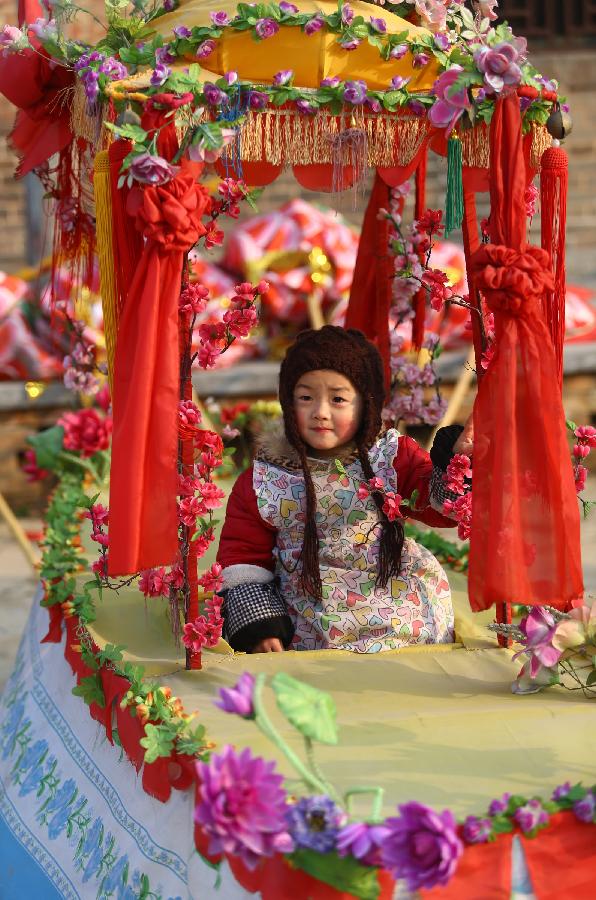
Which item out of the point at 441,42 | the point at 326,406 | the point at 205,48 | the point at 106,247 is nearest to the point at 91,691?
the point at 326,406

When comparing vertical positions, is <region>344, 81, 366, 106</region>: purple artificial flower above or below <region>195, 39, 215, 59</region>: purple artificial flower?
below

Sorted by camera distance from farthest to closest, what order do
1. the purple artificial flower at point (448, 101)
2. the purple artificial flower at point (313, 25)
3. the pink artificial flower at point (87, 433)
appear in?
the pink artificial flower at point (87, 433) → the purple artificial flower at point (313, 25) → the purple artificial flower at point (448, 101)

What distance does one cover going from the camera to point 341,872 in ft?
6.88

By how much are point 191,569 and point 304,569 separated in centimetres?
44

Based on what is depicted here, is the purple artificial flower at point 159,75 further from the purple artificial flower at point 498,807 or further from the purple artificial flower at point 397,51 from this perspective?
the purple artificial flower at point 498,807

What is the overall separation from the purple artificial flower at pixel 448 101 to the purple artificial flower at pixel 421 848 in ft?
4.66

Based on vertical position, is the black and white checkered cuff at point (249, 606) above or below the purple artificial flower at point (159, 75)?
below

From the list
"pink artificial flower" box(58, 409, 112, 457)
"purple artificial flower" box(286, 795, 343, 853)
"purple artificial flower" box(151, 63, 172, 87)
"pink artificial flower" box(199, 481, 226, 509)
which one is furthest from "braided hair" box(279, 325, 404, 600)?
"pink artificial flower" box(58, 409, 112, 457)

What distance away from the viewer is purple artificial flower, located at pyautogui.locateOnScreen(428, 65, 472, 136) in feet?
8.70

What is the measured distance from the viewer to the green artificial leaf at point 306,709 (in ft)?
6.67

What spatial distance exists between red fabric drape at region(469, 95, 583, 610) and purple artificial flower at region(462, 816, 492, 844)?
0.55 meters

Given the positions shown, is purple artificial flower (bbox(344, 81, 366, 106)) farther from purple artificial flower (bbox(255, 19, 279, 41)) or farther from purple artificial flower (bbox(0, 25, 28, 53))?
purple artificial flower (bbox(0, 25, 28, 53))

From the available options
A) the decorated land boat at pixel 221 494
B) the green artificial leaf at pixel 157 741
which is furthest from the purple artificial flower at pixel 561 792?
the green artificial leaf at pixel 157 741

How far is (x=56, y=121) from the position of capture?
3512mm
